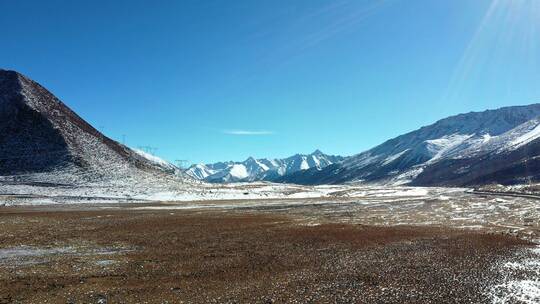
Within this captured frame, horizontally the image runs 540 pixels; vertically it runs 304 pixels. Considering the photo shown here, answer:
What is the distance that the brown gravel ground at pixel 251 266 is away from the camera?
66.6 ft

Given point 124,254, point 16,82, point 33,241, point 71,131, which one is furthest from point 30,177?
point 124,254

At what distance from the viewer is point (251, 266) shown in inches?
1063

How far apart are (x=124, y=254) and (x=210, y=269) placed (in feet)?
28.9

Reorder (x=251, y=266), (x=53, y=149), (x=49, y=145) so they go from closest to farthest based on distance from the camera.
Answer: (x=251, y=266) → (x=53, y=149) → (x=49, y=145)

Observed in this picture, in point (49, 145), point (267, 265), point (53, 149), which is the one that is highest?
point (49, 145)

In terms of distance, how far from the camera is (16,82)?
548 feet

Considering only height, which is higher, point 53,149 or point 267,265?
point 53,149

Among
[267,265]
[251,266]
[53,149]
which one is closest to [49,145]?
[53,149]

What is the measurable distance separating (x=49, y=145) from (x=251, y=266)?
458 feet

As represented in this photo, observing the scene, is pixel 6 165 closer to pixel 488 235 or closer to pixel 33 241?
pixel 33 241

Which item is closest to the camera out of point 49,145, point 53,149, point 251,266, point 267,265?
point 251,266

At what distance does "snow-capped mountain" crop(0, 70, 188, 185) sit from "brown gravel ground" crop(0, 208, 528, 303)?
91484mm

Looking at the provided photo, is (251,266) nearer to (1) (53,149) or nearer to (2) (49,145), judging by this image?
(1) (53,149)

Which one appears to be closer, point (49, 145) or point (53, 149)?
point (53, 149)
